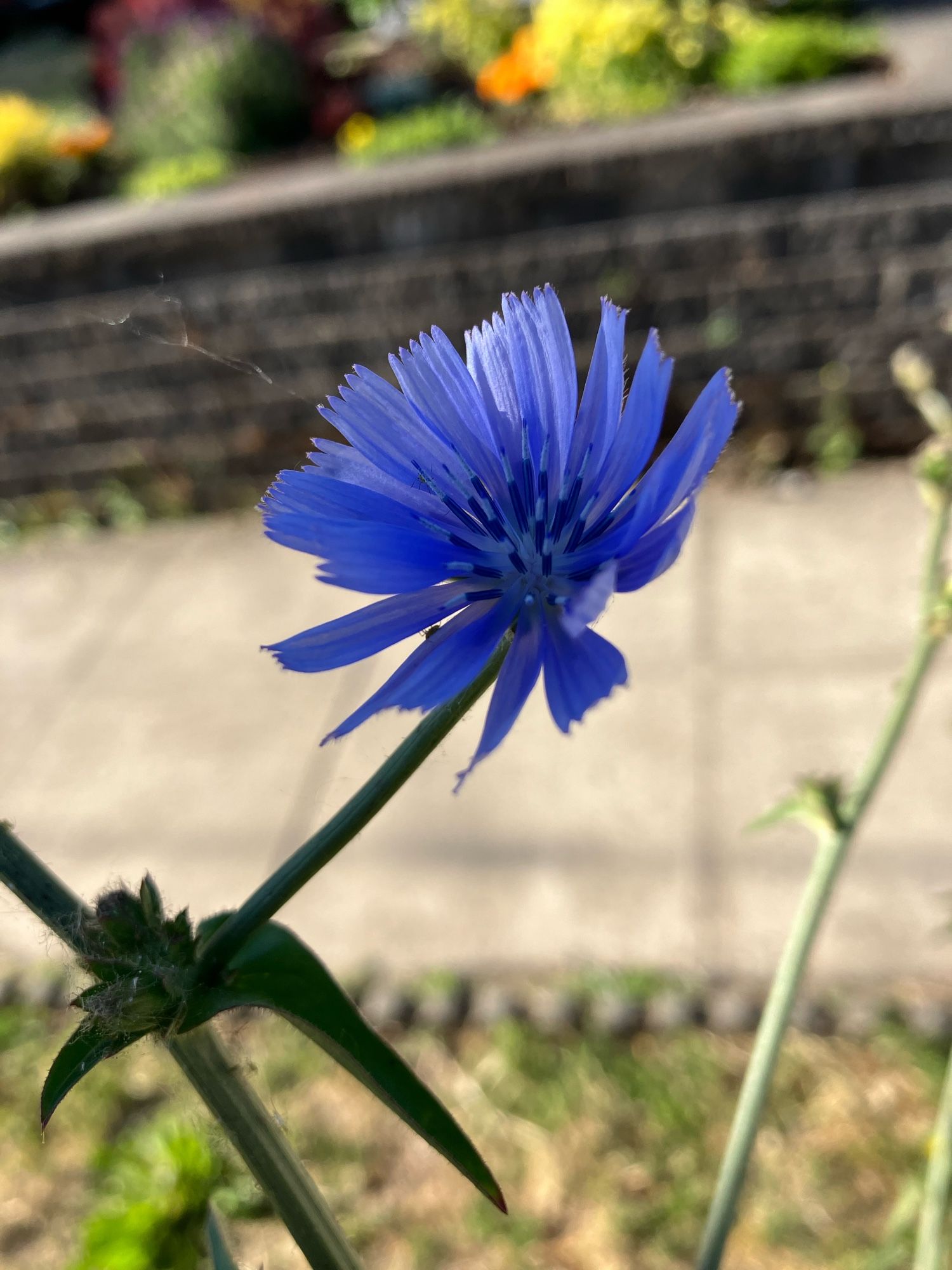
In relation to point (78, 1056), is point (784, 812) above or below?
below

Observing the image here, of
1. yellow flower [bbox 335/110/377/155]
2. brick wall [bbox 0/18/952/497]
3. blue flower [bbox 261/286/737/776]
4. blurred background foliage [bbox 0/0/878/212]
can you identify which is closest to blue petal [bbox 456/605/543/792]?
blue flower [bbox 261/286/737/776]

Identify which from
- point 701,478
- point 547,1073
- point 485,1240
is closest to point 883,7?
point 547,1073

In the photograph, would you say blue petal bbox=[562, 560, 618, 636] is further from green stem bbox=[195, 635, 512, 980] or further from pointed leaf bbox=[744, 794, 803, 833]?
pointed leaf bbox=[744, 794, 803, 833]

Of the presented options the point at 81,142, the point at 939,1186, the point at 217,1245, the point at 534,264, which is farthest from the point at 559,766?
the point at 81,142

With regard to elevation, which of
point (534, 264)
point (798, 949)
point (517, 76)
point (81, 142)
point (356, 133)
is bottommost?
point (798, 949)

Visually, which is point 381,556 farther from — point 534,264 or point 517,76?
point 517,76

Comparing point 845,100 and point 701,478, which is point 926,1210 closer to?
point 701,478
